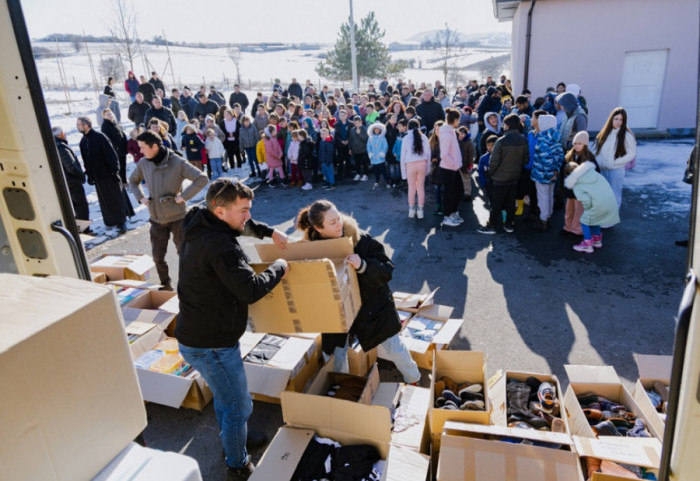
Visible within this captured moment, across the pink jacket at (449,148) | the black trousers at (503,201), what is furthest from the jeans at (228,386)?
the pink jacket at (449,148)

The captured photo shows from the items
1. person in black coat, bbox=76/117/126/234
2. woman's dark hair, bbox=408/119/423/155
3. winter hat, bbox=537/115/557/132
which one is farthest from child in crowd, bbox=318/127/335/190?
winter hat, bbox=537/115/557/132

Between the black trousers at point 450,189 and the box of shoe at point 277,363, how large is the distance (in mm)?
4414

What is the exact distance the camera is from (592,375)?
133 inches

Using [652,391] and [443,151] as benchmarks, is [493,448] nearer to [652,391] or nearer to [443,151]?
[652,391]

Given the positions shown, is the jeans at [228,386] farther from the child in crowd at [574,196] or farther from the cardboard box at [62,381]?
the child in crowd at [574,196]

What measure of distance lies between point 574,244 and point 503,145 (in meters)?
1.82

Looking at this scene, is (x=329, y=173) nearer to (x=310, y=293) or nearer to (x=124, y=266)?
(x=124, y=266)

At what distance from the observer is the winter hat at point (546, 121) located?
654 centimetres

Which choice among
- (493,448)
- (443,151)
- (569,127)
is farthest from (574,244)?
(493,448)

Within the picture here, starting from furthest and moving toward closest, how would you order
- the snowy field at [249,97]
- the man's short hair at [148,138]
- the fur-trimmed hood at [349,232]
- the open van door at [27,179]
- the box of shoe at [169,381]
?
1. the snowy field at [249,97]
2. the man's short hair at [148,138]
3. the box of shoe at [169,381]
4. the fur-trimmed hood at [349,232]
5. the open van door at [27,179]

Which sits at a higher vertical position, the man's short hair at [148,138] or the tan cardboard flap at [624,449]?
the man's short hair at [148,138]

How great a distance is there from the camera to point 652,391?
3.33 m

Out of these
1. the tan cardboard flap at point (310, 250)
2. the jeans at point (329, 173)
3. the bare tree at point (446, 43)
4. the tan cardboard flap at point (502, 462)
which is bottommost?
the tan cardboard flap at point (502, 462)

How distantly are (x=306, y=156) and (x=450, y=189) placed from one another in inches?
161
